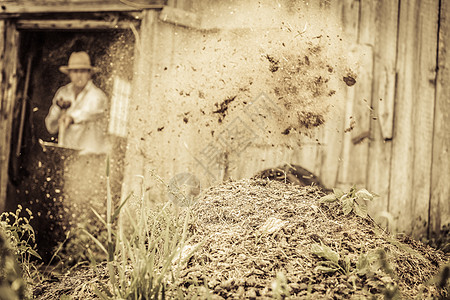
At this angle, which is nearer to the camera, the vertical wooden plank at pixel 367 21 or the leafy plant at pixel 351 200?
the leafy plant at pixel 351 200

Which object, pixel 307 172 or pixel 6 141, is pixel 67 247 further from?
pixel 307 172

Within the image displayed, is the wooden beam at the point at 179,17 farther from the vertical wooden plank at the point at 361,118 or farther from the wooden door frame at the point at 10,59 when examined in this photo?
the vertical wooden plank at the point at 361,118

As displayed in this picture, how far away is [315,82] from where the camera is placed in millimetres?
2650

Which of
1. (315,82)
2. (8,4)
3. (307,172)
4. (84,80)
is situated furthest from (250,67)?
(8,4)

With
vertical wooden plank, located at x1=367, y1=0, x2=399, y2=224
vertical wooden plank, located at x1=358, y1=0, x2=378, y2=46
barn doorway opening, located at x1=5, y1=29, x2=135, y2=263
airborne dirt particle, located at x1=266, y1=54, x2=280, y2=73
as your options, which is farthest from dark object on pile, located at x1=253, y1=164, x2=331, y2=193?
barn doorway opening, located at x1=5, y1=29, x2=135, y2=263

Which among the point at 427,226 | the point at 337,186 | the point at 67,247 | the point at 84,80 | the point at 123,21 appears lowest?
the point at 67,247

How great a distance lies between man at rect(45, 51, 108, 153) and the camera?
3012 millimetres

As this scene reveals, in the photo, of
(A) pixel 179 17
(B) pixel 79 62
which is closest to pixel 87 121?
(B) pixel 79 62

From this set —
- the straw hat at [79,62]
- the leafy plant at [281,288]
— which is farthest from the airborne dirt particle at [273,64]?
the leafy plant at [281,288]

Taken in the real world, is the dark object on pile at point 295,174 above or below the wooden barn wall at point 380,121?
below

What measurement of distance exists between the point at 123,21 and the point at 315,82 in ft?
5.44

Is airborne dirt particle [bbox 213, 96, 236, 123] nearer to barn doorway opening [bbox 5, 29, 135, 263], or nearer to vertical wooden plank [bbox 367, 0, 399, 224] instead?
barn doorway opening [bbox 5, 29, 135, 263]

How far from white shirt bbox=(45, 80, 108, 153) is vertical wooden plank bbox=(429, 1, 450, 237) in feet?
9.07

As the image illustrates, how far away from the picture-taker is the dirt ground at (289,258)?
4.55ft
